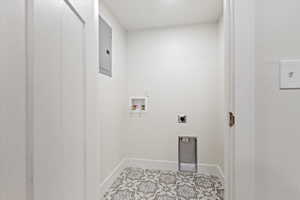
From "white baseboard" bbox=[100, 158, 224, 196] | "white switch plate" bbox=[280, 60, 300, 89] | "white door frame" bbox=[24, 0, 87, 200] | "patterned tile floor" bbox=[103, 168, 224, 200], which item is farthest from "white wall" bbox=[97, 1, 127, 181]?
"white switch plate" bbox=[280, 60, 300, 89]

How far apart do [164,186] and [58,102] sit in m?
1.95

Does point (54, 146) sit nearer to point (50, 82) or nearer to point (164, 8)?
point (50, 82)

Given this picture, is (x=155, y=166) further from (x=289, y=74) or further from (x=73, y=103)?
(x=289, y=74)

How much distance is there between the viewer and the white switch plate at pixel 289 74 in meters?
0.69

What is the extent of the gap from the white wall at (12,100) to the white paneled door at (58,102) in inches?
1.5

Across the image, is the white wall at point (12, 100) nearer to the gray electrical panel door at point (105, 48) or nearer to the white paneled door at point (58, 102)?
the white paneled door at point (58, 102)

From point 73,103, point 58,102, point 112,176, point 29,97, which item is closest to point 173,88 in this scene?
point 112,176

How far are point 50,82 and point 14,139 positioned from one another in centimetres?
22

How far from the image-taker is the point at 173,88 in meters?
2.67

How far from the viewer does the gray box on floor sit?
259cm

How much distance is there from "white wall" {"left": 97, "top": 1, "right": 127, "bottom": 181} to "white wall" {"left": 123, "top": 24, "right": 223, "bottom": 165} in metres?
0.19

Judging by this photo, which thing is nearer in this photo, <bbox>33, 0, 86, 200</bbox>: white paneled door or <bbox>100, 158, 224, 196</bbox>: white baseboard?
<bbox>33, 0, 86, 200</bbox>: white paneled door

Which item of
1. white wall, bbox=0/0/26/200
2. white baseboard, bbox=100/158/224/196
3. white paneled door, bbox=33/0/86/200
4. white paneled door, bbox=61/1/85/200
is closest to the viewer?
white wall, bbox=0/0/26/200

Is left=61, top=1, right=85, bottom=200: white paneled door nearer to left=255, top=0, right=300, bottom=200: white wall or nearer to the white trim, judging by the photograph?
left=255, top=0, right=300, bottom=200: white wall
